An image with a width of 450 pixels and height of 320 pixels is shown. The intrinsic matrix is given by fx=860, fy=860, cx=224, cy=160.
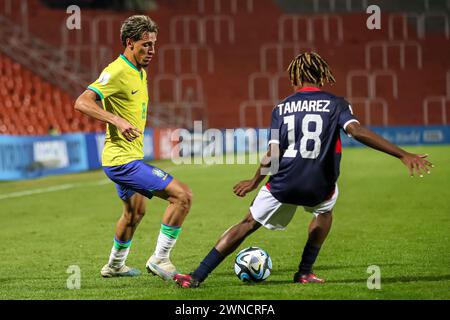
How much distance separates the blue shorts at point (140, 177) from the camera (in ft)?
24.0

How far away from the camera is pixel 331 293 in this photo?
6.54 m

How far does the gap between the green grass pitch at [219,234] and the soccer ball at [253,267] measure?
0.32 feet

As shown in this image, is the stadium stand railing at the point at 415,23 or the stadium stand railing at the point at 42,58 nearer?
the stadium stand railing at the point at 42,58

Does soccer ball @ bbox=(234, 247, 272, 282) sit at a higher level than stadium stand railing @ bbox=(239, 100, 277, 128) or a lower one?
lower

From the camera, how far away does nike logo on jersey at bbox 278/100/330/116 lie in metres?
6.70

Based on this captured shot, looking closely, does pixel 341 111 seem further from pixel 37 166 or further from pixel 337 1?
pixel 337 1

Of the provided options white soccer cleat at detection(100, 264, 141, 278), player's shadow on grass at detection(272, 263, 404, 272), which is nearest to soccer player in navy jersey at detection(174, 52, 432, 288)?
white soccer cleat at detection(100, 264, 141, 278)

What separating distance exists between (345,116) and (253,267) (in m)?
1.56

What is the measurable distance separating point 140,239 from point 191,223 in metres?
1.82

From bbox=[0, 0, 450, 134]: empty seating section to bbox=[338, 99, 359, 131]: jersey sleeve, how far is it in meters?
36.5

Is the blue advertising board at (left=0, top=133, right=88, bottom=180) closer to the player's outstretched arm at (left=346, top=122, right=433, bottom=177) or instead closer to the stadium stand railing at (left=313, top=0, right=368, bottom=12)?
the player's outstretched arm at (left=346, top=122, right=433, bottom=177)

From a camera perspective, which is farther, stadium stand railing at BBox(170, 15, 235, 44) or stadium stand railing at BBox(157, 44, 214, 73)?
stadium stand railing at BBox(170, 15, 235, 44)

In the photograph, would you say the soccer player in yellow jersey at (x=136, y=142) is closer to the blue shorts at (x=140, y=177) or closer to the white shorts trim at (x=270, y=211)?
the blue shorts at (x=140, y=177)

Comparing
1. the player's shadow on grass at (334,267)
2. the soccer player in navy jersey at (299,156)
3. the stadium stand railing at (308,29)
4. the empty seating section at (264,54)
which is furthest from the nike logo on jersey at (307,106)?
the stadium stand railing at (308,29)
